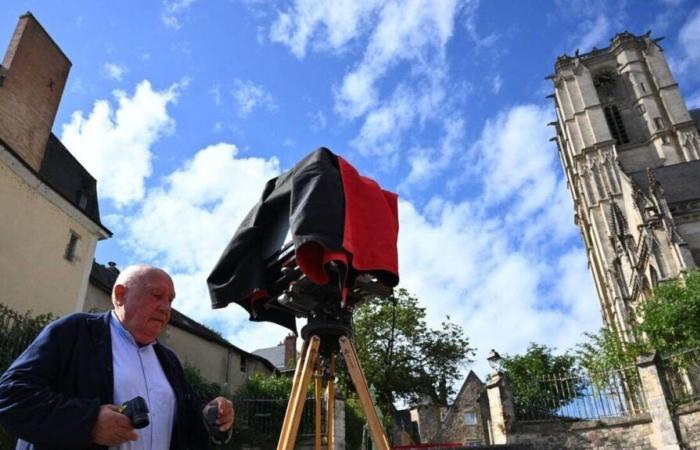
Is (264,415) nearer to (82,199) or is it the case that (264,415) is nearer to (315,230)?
(82,199)

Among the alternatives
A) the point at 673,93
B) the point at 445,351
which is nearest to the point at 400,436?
the point at 445,351

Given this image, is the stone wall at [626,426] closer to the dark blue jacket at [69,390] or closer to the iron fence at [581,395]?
the iron fence at [581,395]

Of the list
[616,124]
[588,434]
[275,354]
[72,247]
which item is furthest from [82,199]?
[616,124]

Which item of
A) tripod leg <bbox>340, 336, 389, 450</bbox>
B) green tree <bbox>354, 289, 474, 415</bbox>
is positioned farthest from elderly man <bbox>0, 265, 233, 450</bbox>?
green tree <bbox>354, 289, 474, 415</bbox>

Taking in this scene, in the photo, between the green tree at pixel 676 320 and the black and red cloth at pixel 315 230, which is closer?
the black and red cloth at pixel 315 230

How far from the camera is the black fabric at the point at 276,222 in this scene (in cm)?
300

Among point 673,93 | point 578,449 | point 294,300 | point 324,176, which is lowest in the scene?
point 578,449

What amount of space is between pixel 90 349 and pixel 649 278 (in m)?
27.0

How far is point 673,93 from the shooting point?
132ft

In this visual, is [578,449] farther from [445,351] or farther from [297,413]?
[445,351]

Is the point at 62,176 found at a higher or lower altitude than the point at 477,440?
higher

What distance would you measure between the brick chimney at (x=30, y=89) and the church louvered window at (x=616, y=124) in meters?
40.7

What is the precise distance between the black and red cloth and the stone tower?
23590 millimetres

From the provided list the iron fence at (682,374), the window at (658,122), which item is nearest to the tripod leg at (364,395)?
the iron fence at (682,374)
